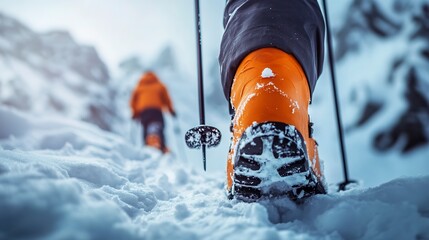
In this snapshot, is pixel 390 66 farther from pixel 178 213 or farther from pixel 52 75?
pixel 178 213

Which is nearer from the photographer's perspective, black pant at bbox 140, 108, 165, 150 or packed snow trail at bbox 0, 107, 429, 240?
packed snow trail at bbox 0, 107, 429, 240

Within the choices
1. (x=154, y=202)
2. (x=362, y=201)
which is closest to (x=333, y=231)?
(x=362, y=201)

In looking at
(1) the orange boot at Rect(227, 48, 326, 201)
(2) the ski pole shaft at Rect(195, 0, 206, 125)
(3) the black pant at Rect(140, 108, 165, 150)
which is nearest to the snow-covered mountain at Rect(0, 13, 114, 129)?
(3) the black pant at Rect(140, 108, 165, 150)

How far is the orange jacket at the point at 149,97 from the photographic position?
264 inches

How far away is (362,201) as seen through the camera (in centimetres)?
100

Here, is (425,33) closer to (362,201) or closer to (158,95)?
(158,95)

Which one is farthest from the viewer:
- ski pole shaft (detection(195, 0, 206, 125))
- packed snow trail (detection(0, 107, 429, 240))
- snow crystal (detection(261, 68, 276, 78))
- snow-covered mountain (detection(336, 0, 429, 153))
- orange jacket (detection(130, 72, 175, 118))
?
snow-covered mountain (detection(336, 0, 429, 153))

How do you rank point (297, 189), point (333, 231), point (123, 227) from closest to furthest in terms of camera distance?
point (123, 227) < point (333, 231) < point (297, 189)

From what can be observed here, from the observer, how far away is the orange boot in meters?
1.10

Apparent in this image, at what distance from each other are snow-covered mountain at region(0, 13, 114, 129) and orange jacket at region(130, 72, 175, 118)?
43.5ft

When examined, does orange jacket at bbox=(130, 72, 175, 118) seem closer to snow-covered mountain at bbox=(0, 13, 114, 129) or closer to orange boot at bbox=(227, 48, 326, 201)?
orange boot at bbox=(227, 48, 326, 201)

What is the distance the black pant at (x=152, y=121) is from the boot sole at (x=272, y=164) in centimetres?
537

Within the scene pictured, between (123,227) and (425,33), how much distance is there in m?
30.3

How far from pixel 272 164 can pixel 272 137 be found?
0.09m
